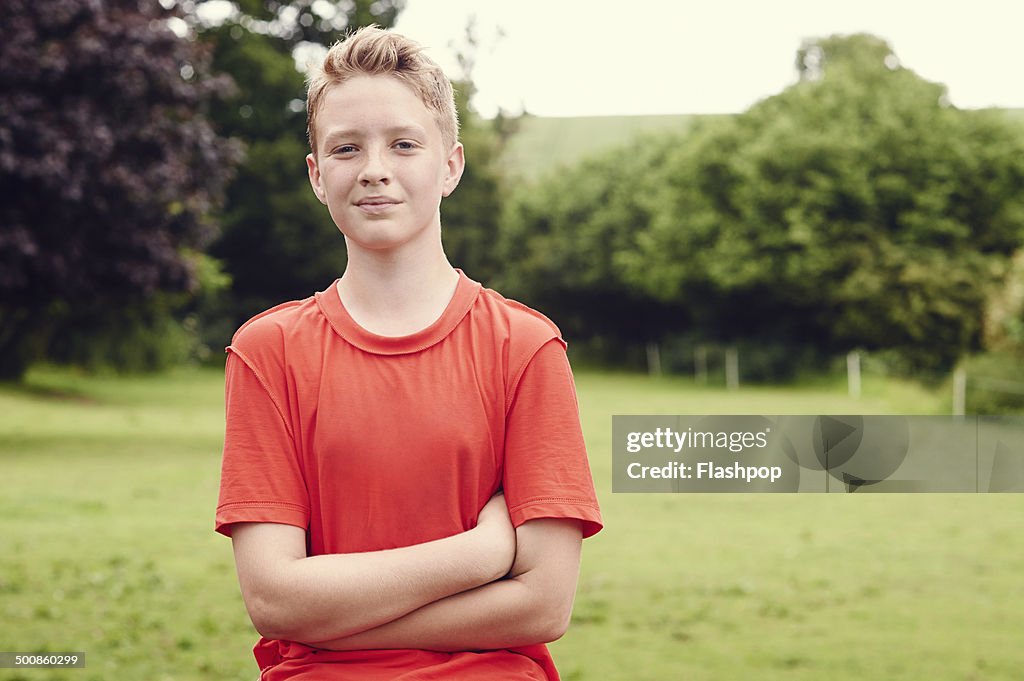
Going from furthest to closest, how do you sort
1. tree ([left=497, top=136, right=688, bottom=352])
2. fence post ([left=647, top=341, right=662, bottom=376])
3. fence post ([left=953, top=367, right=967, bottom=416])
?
tree ([left=497, top=136, right=688, bottom=352]) → fence post ([left=647, top=341, right=662, bottom=376]) → fence post ([left=953, top=367, right=967, bottom=416])

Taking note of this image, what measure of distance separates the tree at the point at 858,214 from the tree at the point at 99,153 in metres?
25.6

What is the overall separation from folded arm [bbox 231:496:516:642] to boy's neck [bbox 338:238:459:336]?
0.34 m

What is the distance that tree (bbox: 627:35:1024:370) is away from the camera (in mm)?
38375

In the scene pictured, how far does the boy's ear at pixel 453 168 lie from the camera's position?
2062 millimetres

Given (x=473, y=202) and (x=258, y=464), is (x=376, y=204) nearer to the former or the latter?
(x=258, y=464)

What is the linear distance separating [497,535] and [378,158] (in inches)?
24.3

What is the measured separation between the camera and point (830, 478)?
1747 cm

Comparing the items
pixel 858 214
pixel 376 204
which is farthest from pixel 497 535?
pixel 858 214

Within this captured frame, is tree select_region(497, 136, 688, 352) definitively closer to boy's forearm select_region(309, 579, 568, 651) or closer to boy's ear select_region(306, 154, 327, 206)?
boy's ear select_region(306, 154, 327, 206)

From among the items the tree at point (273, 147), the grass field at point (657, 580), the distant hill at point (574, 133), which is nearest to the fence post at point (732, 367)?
the tree at point (273, 147)

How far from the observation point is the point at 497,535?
6.31 ft

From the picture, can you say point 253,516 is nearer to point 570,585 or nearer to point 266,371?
point 266,371

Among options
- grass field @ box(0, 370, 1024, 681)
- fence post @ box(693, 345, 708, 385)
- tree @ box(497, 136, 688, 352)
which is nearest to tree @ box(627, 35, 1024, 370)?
fence post @ box(693, 345, 708, 385)

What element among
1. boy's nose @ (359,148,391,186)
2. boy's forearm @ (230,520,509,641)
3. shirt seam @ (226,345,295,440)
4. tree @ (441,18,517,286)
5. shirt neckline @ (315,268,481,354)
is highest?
tree @ (441,18,517,286)
